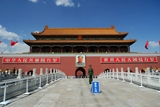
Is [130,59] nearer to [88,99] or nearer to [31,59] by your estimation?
[31,59]

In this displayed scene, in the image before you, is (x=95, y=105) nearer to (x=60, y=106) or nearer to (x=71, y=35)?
(x=60, y=106)

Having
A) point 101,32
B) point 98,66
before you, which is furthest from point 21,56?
point 101,32

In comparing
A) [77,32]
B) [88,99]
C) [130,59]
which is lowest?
[88,99]

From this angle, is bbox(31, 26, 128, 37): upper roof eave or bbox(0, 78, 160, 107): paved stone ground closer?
bbox(0, 78, 160, 107): paved stone ground

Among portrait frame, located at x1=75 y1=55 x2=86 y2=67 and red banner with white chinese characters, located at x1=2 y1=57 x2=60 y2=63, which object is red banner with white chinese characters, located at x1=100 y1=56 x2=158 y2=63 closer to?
portrait frame, located at x1=75 y1=55 x2=86 y2=67

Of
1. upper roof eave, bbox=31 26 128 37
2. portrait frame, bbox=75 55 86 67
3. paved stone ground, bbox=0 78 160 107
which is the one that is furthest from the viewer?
upper roof eave, bbox=31 26 128 37

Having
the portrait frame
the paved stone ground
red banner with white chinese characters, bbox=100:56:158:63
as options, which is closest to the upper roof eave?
red banner with white chinese characters, bbox=100:56:158:63

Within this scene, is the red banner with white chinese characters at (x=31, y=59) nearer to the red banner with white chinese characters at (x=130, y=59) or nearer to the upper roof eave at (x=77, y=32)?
the upper roof eave at (x=77, y=32)

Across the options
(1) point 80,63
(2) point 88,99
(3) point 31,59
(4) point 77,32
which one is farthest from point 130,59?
(2) point 88,99

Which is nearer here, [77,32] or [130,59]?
[130,59]

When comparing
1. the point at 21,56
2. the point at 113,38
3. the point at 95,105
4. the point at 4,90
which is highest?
the point at 113,38

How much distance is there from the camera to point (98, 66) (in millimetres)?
31844

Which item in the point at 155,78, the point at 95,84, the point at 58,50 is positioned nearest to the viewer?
the point at 95,84

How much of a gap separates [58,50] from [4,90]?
31109mm
